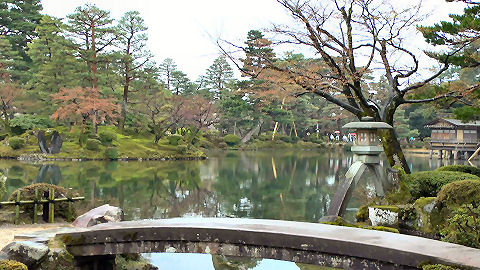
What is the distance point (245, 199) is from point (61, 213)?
7.29 meters

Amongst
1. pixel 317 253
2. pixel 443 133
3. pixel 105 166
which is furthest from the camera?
pixel 443 133

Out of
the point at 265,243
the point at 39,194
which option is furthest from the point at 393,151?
the point at 39,194

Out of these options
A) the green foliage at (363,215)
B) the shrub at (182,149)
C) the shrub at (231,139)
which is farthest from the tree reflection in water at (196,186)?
the shrub at (231,139)

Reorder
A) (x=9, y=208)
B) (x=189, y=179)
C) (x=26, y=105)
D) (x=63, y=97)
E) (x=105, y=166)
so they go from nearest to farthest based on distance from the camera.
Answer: (x=9, y=208) → (x=189, y=179) → (x=105, y=166) → (x=63, y=97) → (x=26, y=105)

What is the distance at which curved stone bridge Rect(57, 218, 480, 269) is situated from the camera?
434 centimetres

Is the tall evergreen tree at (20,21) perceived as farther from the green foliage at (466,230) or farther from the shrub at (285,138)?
the green foliage at (466,230)

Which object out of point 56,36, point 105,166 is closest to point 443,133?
point 105,166

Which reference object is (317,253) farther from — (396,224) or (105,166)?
(105,166)

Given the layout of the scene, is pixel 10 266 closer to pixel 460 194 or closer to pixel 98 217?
pixel 98 217

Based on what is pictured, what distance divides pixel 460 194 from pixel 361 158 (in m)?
2.03

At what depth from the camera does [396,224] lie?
29.2 ft

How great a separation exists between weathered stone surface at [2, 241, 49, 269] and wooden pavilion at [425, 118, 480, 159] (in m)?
30.8

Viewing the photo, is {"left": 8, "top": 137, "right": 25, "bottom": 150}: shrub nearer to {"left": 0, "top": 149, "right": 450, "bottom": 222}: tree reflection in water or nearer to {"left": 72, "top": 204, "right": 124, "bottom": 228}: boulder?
{"left": 0, "top": 149, "right": 450, "bottom": 222}: tree reflection in water

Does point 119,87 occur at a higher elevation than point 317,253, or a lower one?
higher
